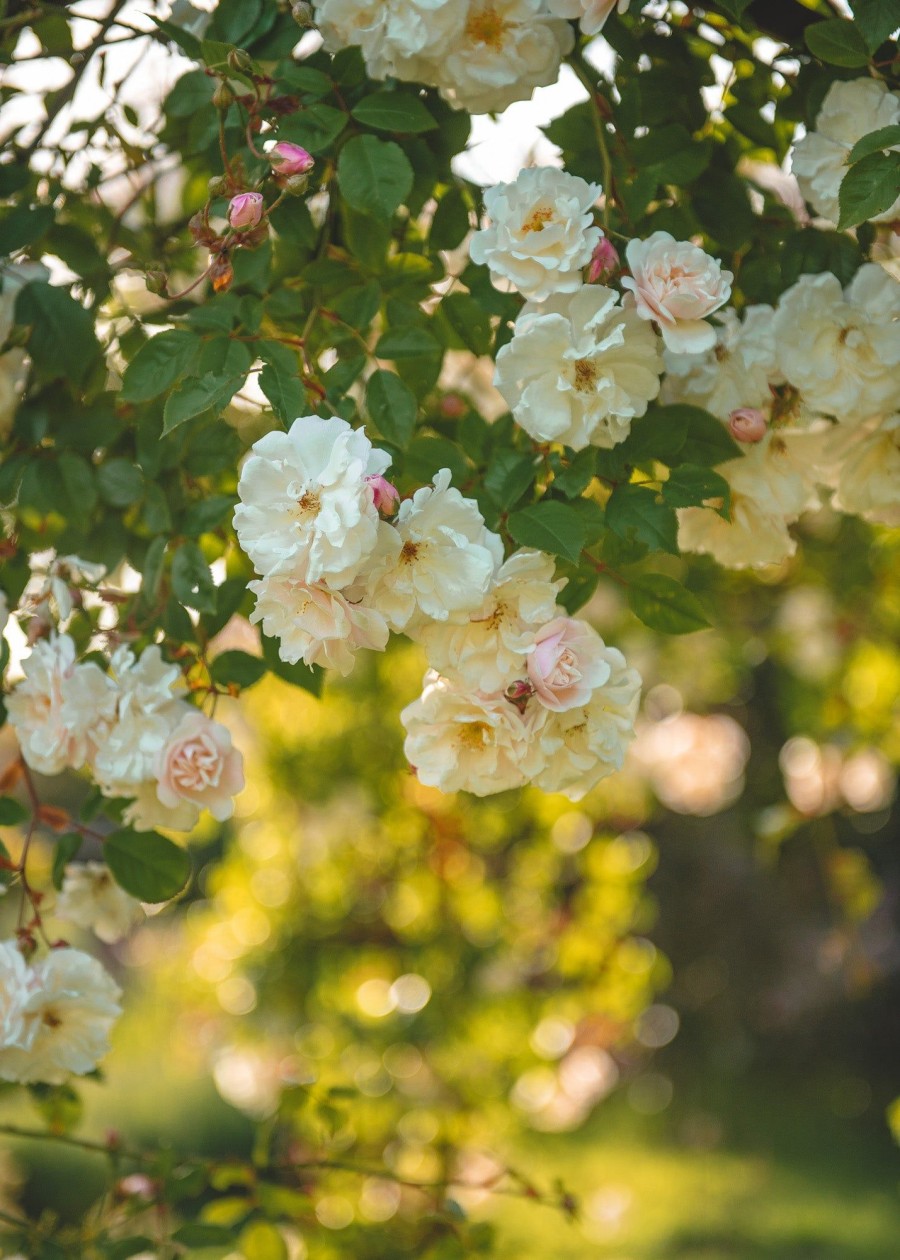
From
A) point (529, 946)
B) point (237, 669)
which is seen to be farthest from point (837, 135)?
point (529, 946)

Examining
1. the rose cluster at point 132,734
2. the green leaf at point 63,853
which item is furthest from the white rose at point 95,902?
the rose cluster at point 132,734

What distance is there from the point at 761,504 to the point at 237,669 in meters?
0.44

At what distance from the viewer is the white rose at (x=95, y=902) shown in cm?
110

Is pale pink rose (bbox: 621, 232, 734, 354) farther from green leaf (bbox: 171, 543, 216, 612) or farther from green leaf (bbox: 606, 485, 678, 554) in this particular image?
green leaf (bbox: 171, 543, 216, 612)

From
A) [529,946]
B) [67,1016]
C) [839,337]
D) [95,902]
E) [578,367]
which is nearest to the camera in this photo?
[578,367]

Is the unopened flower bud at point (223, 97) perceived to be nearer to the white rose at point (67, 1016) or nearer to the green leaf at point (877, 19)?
the green leaf at point (877, 19)

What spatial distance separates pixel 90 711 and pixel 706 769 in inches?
131

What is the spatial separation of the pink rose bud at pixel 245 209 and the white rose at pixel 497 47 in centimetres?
18

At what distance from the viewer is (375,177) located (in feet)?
2.69

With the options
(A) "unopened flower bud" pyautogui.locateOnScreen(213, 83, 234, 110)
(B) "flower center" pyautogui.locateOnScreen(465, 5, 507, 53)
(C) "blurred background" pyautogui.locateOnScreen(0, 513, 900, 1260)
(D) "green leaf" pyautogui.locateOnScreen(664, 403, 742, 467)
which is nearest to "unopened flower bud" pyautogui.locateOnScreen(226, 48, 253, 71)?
(A) "unopened flower bud" pyautogui.locateOnScreen(213, 83, 234, 110)

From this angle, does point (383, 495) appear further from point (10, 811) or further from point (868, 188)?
point (10, 811)

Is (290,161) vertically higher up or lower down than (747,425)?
higher up

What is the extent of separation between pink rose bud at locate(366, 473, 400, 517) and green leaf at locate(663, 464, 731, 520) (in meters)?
0.22

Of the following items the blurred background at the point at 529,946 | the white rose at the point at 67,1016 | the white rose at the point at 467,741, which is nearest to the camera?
the white rose at the point at 467,741
